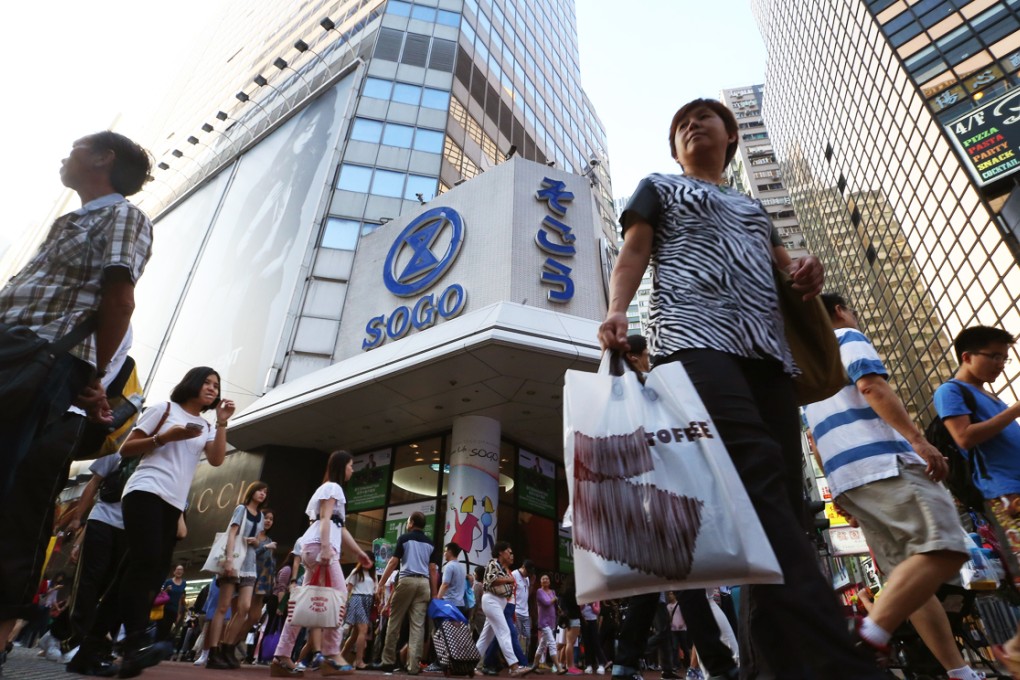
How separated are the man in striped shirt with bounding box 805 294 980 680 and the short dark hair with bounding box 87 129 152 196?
3207mm

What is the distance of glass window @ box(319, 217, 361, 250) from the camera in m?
17.2

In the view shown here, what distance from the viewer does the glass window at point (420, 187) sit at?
60.8 ft

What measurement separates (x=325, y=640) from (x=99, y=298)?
129 inches

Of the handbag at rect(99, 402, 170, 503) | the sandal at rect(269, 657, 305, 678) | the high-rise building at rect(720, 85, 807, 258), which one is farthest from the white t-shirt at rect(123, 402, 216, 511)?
the high-rise building at rect(720, 85, 807, 258)

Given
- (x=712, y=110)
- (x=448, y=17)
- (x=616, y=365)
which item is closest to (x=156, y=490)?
(x=616, y=365)

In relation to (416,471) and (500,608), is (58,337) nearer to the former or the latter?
(500,608)

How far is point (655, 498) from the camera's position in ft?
4.15

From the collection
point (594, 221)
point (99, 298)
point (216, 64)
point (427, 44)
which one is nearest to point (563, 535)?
point (594, 221)

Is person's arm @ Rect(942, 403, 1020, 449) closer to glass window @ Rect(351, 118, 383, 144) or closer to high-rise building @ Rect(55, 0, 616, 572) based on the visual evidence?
high-rise building @ Rect(55, 0, 616, 572)

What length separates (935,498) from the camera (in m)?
2.20

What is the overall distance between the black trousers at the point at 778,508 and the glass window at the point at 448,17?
26.1 metres

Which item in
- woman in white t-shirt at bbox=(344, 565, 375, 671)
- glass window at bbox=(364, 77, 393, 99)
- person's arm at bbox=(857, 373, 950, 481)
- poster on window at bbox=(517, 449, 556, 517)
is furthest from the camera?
glass window at bbox=(364, 77, 393, 99)

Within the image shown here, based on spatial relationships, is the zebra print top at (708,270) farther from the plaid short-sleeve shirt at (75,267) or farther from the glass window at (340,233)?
the glass window at (340,233)

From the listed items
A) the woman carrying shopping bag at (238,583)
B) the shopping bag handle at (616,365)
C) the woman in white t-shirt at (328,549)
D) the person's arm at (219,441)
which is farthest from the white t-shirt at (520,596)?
the shopping bag handle at (616,365)
